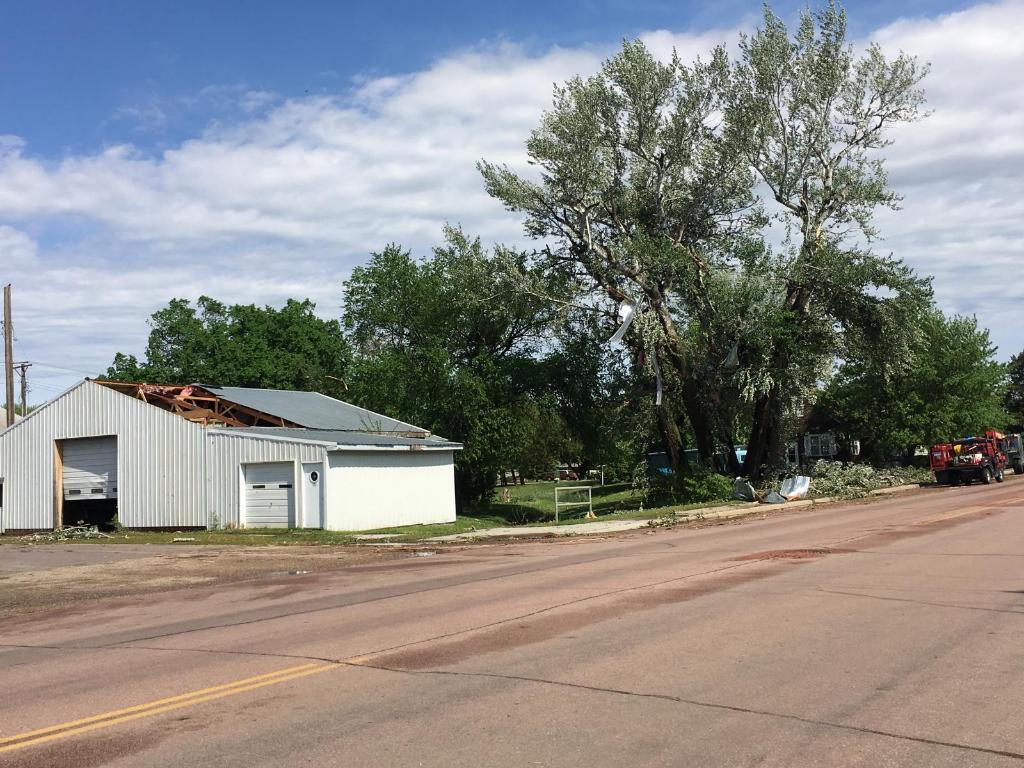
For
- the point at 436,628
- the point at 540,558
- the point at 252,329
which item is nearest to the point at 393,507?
the point at 540,558

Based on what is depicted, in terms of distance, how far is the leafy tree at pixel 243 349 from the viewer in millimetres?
66375

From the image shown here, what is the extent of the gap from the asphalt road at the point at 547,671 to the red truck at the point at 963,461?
96.5 feet

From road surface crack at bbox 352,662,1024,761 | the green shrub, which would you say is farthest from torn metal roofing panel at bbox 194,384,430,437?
road surface crack at bbox 352,662,1024,761

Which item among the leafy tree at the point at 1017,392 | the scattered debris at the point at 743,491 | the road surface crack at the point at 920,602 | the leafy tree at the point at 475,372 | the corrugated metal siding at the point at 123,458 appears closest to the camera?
the road surface crack at the point at 920,602

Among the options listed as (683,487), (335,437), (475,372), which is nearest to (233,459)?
(335,437)

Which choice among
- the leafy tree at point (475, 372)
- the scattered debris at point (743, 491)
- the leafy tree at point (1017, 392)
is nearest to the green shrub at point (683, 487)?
the scattered debris at point (743, 491)

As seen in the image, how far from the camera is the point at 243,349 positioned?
221ft

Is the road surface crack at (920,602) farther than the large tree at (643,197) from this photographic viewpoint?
No

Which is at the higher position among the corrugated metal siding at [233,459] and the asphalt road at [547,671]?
the corrugated metal siding at [233,459]

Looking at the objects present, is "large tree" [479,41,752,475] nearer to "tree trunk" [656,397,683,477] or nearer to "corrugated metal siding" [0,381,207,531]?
"tree trunk" [656,397,683,477]

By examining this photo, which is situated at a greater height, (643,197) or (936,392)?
(643,197)

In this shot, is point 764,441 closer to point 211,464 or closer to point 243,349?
point 211,464

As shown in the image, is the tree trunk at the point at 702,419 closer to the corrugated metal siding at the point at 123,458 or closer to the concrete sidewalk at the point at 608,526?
the concrete sidewalk at the point at 608,526

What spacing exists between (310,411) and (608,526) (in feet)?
49.4
